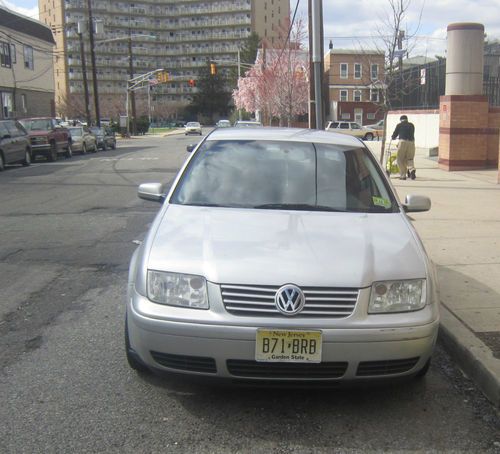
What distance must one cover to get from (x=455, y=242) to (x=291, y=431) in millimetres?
5351

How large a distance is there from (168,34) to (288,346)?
13731 cm

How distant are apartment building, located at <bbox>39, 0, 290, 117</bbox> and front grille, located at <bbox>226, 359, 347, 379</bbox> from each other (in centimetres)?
12628

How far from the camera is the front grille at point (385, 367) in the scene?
3377 millimetres

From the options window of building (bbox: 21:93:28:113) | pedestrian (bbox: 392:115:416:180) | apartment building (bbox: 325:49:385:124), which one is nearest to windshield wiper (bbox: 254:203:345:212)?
pedestrian (bbox: 392:115:416:180)

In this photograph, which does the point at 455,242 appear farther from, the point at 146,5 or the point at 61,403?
the point at 146,5

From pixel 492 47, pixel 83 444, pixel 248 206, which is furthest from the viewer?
pixel 492 47

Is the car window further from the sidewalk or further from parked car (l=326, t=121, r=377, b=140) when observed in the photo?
parked car (l=326, t=121, r=377, b=140)

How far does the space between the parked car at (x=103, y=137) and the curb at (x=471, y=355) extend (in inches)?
1274

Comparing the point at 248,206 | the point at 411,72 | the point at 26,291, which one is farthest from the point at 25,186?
the point at 411,72

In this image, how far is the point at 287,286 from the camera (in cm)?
332

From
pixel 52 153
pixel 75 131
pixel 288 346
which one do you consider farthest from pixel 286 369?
pixel 75 131

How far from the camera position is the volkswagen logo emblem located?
3.29 m

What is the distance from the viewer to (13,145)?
2136 centimetres

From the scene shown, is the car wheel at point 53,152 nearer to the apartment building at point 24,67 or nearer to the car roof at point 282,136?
the apartment building at point 24,67
